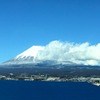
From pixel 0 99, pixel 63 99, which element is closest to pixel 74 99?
pixel 63 99

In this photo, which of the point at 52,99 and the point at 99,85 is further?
the point at 99,85

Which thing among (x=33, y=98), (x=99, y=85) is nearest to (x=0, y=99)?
(x=33, y=98)

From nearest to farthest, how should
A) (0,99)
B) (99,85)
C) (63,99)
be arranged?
(0,99) → (63,99) → (99,85)

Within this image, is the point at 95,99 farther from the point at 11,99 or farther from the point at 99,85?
the point at 99,85

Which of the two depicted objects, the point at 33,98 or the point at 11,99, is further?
the point at 33,98

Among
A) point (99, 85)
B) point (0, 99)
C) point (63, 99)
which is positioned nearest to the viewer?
point (0, 99)

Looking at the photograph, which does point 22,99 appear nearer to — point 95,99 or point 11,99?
point 11,99

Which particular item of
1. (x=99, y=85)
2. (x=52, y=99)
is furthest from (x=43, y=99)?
(x=99, y=85)
